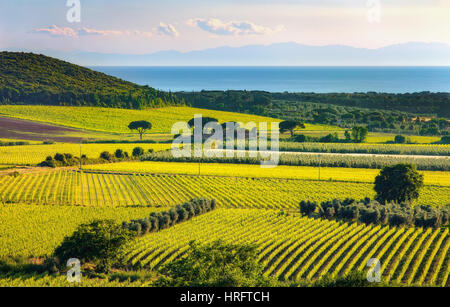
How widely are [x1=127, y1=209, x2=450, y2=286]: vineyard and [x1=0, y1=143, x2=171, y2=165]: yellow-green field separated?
28.9m

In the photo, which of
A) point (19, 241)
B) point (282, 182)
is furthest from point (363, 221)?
point (19, 241)

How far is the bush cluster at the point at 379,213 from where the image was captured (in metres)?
31.3

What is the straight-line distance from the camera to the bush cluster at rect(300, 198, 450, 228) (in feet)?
103

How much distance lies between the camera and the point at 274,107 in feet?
387

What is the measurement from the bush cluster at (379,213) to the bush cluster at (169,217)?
22.0 feet

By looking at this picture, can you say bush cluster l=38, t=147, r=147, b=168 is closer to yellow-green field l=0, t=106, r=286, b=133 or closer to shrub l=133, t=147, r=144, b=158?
shrub l=133, t=147, r=144, b=158

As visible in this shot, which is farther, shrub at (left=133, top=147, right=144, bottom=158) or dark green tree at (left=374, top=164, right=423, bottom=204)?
shrub at (left=133, top=147, right=144, bottom=158)

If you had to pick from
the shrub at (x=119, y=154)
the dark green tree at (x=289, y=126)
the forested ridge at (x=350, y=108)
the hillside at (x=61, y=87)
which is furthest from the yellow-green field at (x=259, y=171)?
the hillside at (x=61, y=87)

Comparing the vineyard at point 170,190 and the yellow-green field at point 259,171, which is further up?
the yellow-green field at point 259,171

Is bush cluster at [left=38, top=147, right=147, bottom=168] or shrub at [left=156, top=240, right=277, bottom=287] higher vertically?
bush cluster at [left=38, top=147, right=147, bottom=168]

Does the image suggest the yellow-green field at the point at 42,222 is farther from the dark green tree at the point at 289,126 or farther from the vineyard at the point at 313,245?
the dark green tree at the point at 289,126

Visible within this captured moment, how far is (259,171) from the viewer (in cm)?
5094

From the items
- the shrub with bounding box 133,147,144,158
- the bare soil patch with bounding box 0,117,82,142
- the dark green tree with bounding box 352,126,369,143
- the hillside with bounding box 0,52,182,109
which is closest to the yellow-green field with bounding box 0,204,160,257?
the shrub with bounding box 133,147,144,158
